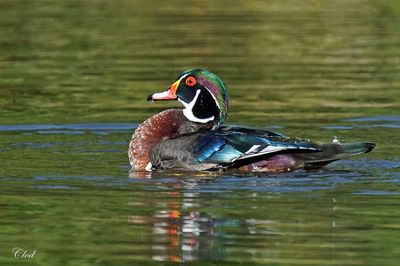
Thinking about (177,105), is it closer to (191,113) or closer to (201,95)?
(191,113)

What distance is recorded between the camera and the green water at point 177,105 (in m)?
9.20

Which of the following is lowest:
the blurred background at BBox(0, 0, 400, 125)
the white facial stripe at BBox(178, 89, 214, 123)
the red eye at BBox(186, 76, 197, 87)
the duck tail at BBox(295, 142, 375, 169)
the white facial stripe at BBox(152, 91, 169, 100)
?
the blurred background at BBox(0, 0, 400, 125)

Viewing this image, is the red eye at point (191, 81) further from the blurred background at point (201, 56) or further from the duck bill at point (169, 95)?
the blurred background at point (201, 56)

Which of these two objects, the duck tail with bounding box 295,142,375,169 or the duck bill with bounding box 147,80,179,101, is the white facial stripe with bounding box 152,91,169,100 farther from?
the duck tail with bounding box 295,142,375,169

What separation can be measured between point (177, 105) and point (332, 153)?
19.8ft

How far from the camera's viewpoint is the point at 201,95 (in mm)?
12320

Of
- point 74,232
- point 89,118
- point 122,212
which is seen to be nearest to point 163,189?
point 122,212

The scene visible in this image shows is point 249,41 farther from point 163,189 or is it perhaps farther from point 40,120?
point 163,189

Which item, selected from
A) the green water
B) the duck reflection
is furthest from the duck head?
the duck reflection

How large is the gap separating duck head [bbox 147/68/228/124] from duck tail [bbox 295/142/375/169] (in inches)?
39.3

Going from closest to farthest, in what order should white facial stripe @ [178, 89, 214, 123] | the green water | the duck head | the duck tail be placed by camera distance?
the green water → the duck tail → the duck head → white facial stripe @ [178, 89, 214, 123]

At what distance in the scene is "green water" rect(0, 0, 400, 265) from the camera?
920 centimetres

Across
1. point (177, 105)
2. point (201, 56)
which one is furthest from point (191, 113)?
point (201, 56)

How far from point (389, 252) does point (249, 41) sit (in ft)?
43.3
